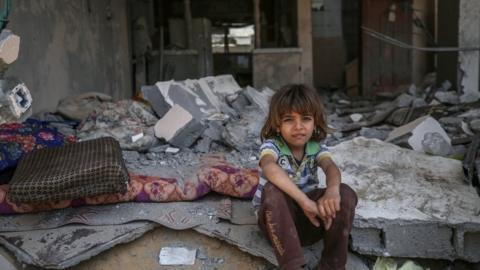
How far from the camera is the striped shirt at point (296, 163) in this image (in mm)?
2463

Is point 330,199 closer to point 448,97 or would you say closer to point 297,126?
point 297,126

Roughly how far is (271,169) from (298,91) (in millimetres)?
387

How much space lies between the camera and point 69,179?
271cm

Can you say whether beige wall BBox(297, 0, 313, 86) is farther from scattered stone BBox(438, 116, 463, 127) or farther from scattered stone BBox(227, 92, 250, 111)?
scattered stone BBox(438, 116, 463, 127)

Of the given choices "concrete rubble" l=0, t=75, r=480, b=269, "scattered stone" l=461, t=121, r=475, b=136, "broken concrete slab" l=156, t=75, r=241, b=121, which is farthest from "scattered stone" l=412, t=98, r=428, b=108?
"broken concrete slab" l=156, t=75, r=241, b=121

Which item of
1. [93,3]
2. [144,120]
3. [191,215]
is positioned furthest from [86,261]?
[93,3]

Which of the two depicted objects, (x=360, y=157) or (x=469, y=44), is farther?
(x=469, y=44)

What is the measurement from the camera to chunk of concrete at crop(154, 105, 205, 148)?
432cm

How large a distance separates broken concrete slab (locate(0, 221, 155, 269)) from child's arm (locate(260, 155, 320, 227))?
2.69 ft

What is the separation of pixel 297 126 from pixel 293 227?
1.50 ft

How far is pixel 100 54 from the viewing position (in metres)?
7.42

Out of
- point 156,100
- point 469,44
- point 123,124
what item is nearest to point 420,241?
point 123,124

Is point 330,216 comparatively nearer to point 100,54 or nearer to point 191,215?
point 191,215

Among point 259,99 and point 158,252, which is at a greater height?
point 259,99
